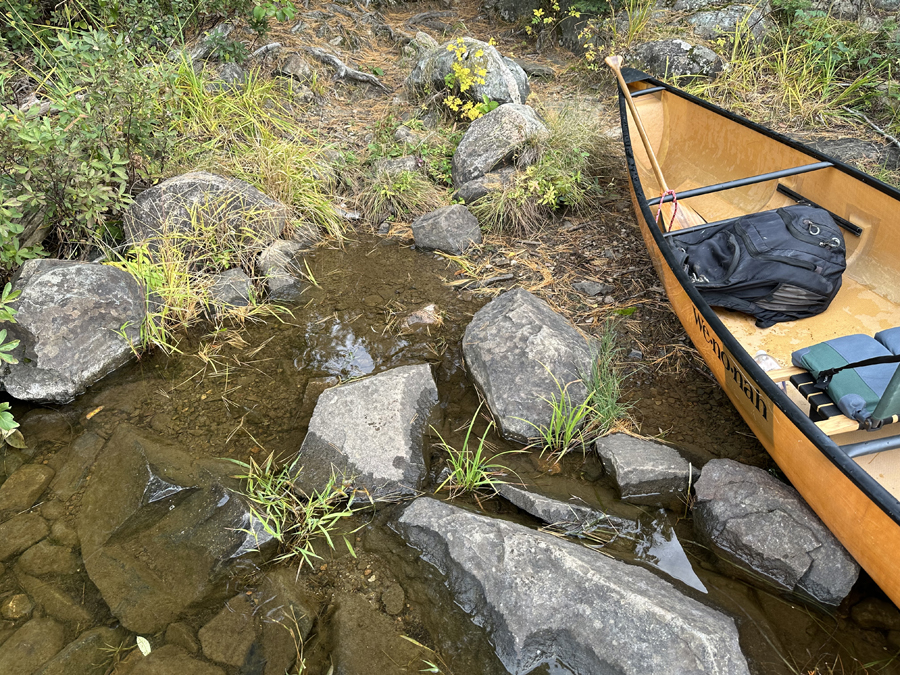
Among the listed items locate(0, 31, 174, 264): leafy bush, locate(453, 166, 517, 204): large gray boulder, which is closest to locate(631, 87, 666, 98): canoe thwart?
locate(453, 166, 517, 204): large gray boulder

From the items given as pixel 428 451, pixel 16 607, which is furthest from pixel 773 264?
pixel 16 607

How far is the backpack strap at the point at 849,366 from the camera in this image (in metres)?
2.16

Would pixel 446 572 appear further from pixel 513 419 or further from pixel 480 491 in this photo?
pixel 513 419

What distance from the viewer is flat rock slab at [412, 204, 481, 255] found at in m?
4.07

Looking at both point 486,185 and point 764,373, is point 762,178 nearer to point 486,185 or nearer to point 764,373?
point 764,373

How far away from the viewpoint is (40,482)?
97.8 inches

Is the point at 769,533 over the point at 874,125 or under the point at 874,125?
under

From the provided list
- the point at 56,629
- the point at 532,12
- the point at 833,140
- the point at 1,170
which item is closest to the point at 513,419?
the point at 56,629

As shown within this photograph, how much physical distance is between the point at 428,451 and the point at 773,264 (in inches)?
81.1

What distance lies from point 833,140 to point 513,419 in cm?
424

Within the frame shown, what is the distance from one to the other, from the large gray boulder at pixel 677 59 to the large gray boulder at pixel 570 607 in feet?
17.4

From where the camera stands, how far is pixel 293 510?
2295mm

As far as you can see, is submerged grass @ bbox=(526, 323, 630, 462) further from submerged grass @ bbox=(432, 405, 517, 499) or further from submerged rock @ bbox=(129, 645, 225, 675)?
submerged rock @ bbox=(129, 645, 225, 675)

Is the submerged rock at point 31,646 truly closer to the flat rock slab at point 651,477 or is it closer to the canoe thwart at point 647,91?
the flat rock slab at point 651,477
